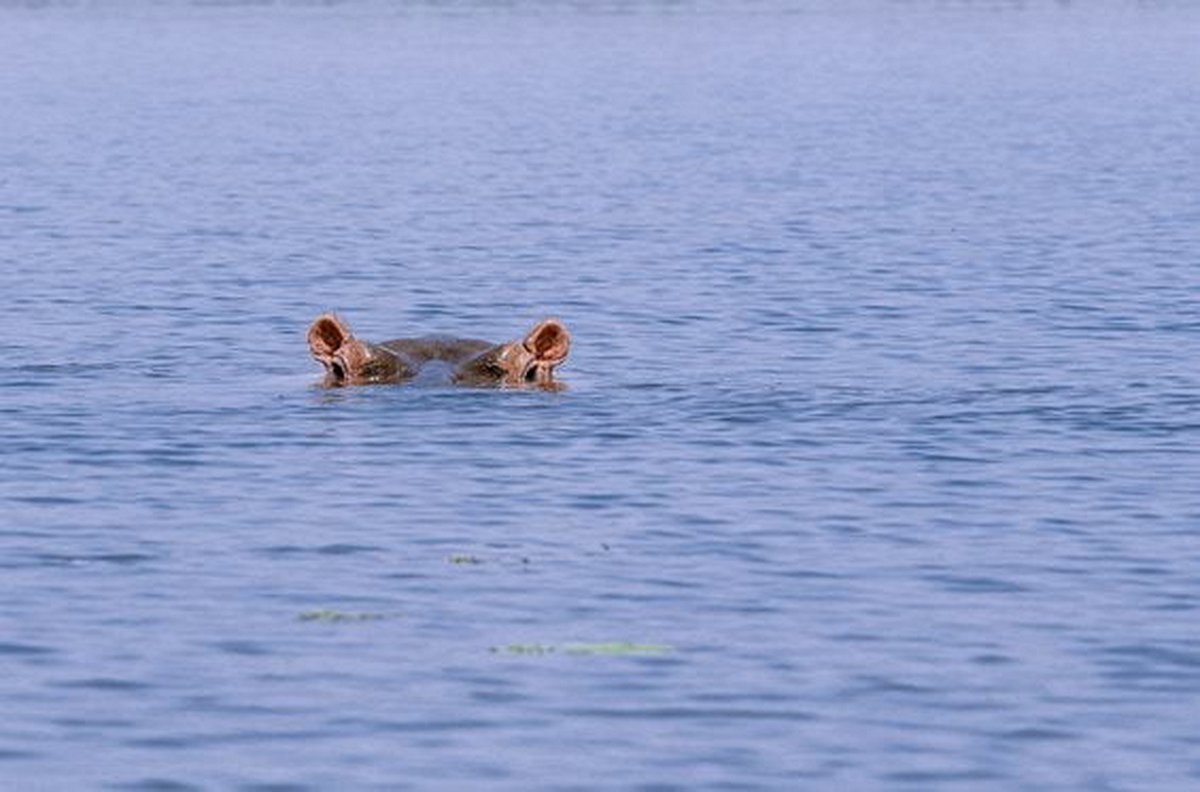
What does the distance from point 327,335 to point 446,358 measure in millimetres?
1294

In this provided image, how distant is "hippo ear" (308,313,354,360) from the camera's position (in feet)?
96.9

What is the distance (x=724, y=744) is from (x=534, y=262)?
98.0 ft

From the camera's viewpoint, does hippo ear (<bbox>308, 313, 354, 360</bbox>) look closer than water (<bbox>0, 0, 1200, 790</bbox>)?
No

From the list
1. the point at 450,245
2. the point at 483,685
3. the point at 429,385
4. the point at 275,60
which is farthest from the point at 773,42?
the point at 483,685

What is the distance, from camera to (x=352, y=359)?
98.9 ft

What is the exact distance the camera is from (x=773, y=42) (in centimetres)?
14500

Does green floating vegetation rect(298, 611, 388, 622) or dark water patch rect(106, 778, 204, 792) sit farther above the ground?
dark water patch rect(106, 778, 204, 792)

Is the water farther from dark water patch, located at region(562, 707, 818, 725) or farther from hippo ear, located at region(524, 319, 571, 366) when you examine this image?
hippo ear, located at region(524, 319, 571, 366)

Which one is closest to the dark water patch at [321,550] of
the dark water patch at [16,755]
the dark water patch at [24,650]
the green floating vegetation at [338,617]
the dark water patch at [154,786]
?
the green floating vegetation at [338,617]

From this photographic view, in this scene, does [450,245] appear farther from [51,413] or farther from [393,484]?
[393,484]

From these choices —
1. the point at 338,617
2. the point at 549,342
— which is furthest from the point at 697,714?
the point at 549,342

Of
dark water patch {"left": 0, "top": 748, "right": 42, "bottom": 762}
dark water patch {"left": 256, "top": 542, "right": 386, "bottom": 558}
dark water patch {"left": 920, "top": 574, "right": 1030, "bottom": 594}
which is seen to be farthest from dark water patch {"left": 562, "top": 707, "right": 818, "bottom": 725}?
dark water patch {"left": 256, "top": 542, "right": 386, "bottom": 558}

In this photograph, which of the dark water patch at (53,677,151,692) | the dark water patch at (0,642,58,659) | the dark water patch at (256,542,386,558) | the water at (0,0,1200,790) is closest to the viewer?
the water at (0,0,1200,790)

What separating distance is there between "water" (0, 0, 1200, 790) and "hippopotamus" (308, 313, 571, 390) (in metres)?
0.28
